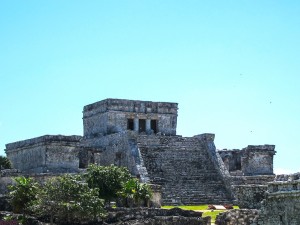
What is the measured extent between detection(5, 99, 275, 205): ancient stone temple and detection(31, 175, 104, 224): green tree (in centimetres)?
792

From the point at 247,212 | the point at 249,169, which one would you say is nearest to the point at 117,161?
the point at 249,169

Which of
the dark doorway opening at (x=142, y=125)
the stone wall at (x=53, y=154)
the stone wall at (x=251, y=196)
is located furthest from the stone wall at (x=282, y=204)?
the dark doorway opening at (x=142, y=125)

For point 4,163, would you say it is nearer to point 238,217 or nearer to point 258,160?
point 258,160

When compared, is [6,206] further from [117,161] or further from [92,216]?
[117,161]

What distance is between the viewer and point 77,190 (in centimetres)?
2298

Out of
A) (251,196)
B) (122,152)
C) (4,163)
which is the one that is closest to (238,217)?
(251,196)

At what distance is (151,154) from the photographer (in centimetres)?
3469

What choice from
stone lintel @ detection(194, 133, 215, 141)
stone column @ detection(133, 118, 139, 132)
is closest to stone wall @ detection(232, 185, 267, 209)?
stone lintel @ detection(194, 133, 215, 141)

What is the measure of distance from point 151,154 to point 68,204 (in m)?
12.7

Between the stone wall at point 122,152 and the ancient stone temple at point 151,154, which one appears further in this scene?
the stone wall at point 122,152

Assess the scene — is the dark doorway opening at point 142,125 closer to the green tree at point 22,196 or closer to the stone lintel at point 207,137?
the stone lintel at point 207,137

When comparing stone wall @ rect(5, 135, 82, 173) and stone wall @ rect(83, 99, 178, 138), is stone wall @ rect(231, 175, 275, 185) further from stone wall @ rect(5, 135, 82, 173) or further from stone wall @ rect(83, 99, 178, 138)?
stone wall @ rect(5, 135, 82, 173)

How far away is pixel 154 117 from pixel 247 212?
18994 mm

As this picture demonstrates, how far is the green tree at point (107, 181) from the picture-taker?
26.3 m
